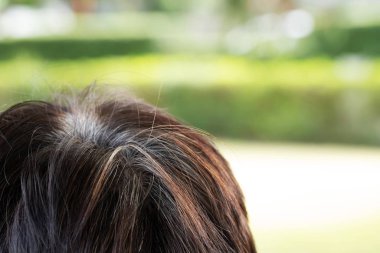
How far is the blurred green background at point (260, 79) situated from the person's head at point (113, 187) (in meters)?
4.22

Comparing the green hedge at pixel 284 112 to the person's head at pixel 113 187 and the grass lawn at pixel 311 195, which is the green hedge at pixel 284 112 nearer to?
the grass lawn at pixel 311 195

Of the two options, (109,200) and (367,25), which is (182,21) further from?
(109,200)

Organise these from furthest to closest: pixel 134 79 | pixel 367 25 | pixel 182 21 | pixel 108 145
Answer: pixel 182 21 < pixel 367 25 < pixel 134 79 < pixel 108 145

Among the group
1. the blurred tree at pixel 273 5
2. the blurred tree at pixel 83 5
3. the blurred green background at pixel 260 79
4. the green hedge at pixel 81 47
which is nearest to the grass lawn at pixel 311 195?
the blurred green background at pixel 260 79

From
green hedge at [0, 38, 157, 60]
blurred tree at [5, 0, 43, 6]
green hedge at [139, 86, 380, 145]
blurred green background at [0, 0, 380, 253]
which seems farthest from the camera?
blurred tree at [5, 0, 43, 6]

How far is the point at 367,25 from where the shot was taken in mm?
11883

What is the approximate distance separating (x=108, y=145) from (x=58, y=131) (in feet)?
0.28

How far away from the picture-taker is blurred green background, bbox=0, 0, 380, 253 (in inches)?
301

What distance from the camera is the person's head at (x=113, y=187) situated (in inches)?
40.8

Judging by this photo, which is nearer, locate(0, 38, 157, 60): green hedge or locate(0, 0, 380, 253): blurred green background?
locate(0, 0, 380, 253): blurred green background

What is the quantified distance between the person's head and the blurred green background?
422 centimetres

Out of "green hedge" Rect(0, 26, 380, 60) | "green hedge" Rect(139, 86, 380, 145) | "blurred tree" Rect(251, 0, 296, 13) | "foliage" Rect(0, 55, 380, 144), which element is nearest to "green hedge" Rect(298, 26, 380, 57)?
"green hedge" Rect(0, 26, 380, 60)

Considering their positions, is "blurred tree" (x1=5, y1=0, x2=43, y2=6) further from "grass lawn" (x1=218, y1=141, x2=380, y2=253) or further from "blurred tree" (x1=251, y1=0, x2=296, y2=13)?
"grass lawn" (x1=218, y1=141, x2=380, y2=253)

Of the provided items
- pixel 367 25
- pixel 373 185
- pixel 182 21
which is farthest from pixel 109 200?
pixel 182 21
